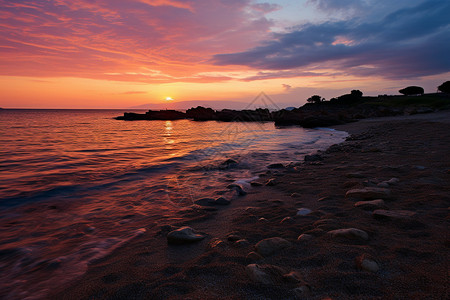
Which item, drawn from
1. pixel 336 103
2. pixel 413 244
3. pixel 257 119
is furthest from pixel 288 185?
pixel 336 103

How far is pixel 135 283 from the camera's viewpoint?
241 cm

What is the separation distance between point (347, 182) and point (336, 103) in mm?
72779

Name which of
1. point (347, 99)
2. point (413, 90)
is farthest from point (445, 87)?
point (347, 99)

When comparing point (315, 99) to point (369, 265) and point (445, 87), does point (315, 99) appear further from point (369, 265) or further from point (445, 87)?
point (369, 265)

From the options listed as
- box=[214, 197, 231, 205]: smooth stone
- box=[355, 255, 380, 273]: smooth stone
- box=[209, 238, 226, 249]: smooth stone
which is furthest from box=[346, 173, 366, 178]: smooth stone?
box=[209, 238, 226, 249]: smooth stone

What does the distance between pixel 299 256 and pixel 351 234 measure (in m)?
0.74

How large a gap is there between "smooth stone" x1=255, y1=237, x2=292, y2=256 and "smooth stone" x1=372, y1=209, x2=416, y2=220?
1447mm

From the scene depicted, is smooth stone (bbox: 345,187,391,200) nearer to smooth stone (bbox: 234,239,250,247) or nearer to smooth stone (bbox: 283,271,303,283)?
smooth stone (bbox: 234,239,250,247)

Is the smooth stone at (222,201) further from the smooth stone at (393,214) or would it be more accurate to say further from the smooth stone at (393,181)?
the smooth stone at (393,181)

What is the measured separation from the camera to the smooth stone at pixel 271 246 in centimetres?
271

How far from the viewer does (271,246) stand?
2.77 meters

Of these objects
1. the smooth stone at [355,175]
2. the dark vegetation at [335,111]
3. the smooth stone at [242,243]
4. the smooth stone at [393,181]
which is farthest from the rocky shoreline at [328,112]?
the smooth stone at [242,243]

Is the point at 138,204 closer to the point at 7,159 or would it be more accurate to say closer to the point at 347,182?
the point at 347,182

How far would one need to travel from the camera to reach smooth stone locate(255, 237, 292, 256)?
8.90 feet
